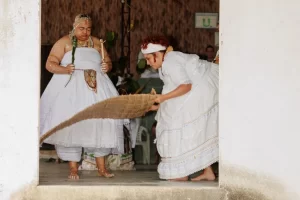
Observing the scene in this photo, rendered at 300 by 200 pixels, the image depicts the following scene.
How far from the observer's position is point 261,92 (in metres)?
6.74

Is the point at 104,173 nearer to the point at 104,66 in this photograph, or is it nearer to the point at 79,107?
the point at 79,107

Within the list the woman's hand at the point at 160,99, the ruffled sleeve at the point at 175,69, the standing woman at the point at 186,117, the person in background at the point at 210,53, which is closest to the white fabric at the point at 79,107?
the standing woman at the point at 186,117

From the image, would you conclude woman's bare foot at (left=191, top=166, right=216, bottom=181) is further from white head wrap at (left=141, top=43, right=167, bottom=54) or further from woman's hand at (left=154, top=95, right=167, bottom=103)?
white head wrap at (left=141, top=43, right=167, bottom=54)

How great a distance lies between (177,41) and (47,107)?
447 centimetres

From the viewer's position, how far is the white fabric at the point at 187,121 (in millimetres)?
7555

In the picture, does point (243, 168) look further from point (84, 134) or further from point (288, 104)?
point (84, 134)

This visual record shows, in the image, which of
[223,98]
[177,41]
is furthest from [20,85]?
[177,41]

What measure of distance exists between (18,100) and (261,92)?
221 centimetres

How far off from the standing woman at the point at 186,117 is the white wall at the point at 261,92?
681mm

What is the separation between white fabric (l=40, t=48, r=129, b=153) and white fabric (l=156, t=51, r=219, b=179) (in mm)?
709

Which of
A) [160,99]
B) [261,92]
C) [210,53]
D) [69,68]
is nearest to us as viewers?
[261,92]

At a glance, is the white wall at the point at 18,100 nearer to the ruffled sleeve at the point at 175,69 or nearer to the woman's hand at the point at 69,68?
the woman's hand at the point at 69,68

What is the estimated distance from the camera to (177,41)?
40.1 feet

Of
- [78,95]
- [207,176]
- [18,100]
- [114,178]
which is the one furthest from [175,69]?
[18,100]
